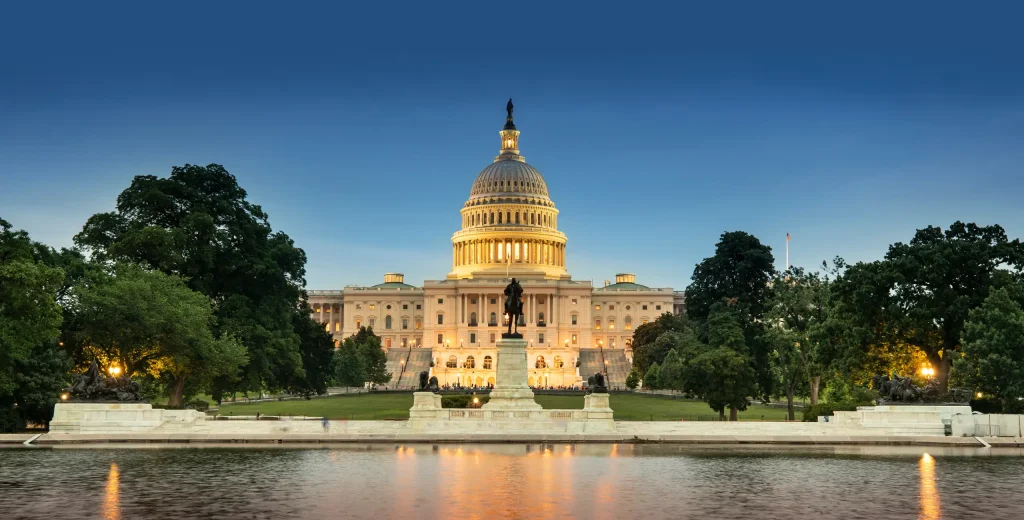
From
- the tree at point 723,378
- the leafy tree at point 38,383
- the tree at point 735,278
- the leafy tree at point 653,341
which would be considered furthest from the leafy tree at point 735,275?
the leafy tree at point 38,383

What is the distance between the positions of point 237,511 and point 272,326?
44600 mm

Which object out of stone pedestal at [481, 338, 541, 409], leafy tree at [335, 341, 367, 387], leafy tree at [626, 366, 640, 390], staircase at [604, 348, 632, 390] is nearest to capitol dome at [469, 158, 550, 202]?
staircase at [604, 348, 632, 390]

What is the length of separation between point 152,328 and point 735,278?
42.6 meters

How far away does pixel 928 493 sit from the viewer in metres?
22.4

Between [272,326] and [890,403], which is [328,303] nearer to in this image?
[272,326]

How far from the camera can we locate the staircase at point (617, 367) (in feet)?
463

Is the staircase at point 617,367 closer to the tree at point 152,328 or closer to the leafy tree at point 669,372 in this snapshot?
the leafy tree at point 669,372

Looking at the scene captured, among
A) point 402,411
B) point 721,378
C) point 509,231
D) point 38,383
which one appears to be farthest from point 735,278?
point 509,231

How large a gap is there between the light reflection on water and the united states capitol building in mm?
132887

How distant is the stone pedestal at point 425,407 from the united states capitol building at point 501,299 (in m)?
119

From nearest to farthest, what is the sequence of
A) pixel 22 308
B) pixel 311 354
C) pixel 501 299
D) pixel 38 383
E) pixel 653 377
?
pixel 22 308 → pixel 38 383 → pixel 311 354 → pixel 653 377 → pixel 501 299

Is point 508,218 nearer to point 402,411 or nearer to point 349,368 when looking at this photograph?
point 349,368

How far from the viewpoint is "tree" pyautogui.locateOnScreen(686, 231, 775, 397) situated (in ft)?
248

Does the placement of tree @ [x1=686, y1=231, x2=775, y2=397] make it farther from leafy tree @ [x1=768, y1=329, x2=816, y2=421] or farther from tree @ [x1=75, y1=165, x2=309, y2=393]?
tree @ [x1=75, y1=165, x2=309, y2=393]
